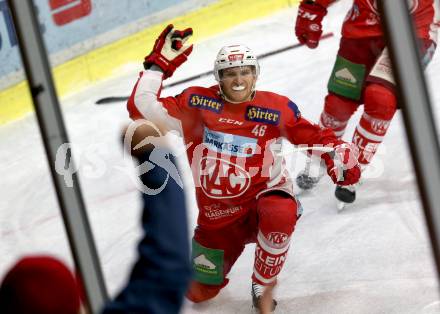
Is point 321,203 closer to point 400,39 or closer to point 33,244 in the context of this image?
point 33,244

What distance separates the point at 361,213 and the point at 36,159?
3.55ft

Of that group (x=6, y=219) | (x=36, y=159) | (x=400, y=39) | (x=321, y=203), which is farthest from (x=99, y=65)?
(x=400, y=39)

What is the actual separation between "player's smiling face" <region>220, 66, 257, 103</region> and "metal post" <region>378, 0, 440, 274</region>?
2.41ft

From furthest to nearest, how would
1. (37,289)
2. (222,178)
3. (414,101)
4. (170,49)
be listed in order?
(222,178)
(170,49)
(414,101)
(37,289)

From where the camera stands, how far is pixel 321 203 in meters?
2.44

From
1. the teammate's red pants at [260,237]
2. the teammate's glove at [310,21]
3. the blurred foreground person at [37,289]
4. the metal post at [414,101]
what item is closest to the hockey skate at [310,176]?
the teammate's glove at [310,21]

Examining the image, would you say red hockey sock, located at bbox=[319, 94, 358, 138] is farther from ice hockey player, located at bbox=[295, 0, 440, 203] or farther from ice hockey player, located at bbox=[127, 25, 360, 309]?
ice hockey player, located at bbox=[127, 25, 360, 309]

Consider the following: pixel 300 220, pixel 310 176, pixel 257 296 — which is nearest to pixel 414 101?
pixel 257 296

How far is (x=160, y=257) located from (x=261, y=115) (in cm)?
98

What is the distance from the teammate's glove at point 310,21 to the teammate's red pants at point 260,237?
60 cm

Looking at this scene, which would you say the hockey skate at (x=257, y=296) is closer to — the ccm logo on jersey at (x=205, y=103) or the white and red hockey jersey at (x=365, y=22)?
the ccm logo on jersey at (x=205, y=103)

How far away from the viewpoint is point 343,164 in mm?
1921

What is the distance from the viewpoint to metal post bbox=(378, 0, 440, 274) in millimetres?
1175

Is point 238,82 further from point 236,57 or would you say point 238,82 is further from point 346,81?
point 346,81
